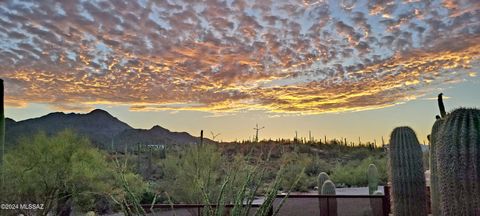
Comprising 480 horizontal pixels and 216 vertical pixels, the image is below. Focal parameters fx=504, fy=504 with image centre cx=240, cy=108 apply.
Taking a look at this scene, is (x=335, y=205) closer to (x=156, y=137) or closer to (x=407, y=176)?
(x=407, y=176)


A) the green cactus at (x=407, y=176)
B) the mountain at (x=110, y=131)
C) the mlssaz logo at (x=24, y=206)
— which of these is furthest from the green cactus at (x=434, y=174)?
the mountain at (x=110, y=131)

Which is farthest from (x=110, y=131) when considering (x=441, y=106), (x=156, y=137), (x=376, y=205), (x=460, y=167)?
(x=460, y=167)

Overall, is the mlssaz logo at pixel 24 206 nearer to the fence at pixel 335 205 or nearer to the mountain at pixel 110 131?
the fence at pixel 335 205

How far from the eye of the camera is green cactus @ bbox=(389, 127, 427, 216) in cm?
772

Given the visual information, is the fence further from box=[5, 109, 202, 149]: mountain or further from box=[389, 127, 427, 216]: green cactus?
box=[5, 109, 202, 149]: mountain

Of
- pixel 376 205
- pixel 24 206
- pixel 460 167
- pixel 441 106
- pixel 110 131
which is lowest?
pixel 24 206

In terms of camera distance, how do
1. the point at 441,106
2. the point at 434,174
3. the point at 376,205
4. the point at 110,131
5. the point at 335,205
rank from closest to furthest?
the point at 434,174, the point at 441,106, the point at 335,205, the point at 376,205, the point at 110,131

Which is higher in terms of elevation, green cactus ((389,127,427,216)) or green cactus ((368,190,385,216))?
green cactus ((389,127,427,216))

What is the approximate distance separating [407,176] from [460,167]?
2786 mm

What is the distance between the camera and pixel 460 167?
511cm

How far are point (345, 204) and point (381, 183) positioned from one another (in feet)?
44.6

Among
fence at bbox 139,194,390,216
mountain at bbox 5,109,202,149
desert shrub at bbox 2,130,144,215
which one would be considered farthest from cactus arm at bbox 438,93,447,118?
mountain at bbox 5,109,202,149

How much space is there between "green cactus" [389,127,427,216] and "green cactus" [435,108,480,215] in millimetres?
2479

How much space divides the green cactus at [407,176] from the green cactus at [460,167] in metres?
2.48
